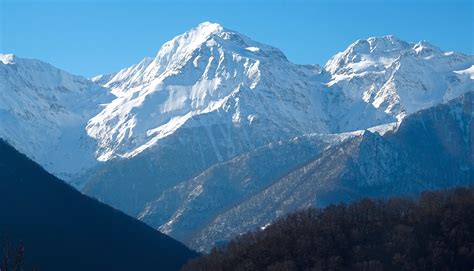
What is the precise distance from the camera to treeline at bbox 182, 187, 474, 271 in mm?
→ 119438

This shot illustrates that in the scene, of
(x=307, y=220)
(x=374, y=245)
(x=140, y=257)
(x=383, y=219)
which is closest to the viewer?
(x=374, y=245)

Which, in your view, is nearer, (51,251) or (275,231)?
(275,231)

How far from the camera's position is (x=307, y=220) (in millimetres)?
143250

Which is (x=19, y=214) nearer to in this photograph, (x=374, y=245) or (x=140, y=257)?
(x=140, y=257)

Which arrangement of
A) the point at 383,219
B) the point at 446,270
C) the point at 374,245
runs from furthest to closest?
the point at 383,219 < the point at 374,245 < the point at 446,270

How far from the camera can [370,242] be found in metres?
127

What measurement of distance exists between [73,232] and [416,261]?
90.5m

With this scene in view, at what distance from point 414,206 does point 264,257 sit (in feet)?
78.3

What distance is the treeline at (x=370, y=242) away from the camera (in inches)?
4702

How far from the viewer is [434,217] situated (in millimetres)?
130625

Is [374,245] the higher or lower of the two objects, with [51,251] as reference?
lower

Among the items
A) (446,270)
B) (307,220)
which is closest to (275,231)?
(307,220)

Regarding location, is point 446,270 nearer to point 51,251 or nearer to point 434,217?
point 434,217

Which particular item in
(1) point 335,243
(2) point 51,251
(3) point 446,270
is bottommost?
(3) point 446,270
